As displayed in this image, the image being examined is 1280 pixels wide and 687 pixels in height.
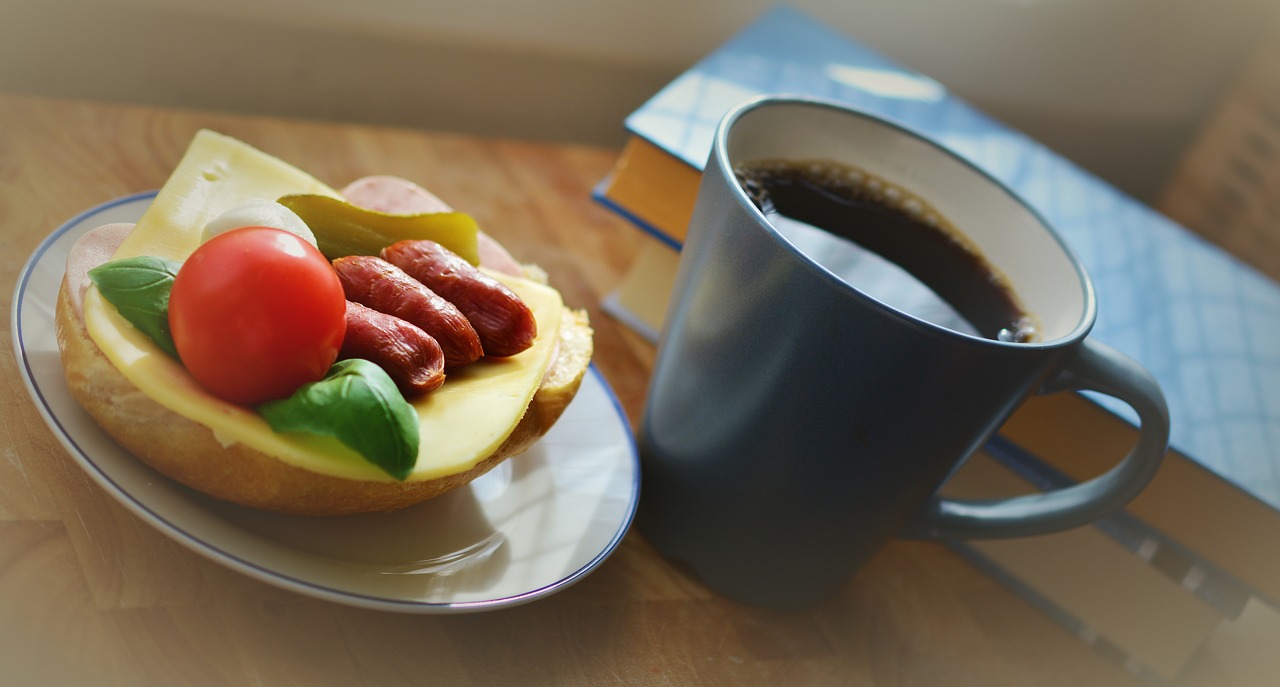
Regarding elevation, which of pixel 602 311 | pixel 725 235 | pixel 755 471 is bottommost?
pixel 602 311

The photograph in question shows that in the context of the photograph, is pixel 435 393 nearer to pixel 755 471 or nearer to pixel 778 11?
pixel 755 471

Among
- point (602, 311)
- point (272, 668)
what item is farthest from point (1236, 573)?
point (272, 668)

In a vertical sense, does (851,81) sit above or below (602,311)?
above

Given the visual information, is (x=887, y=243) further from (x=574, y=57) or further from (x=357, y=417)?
(x=574, y=57)

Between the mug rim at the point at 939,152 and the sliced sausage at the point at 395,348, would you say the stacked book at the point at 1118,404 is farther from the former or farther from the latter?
the sliced sausage at the point at 395,348

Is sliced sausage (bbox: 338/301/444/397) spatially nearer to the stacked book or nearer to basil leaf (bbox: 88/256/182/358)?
basil leaf (bbox: 88/256/182/358)

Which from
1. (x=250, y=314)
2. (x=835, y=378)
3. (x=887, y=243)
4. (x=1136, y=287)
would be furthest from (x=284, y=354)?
(x=1136, y=287)

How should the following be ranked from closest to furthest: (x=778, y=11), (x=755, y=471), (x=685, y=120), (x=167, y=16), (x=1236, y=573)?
(x=755, y=471)
(x=1236, y=573)
(x=685, y=120)
(x=167, y=16)
(x=778, y=11)
